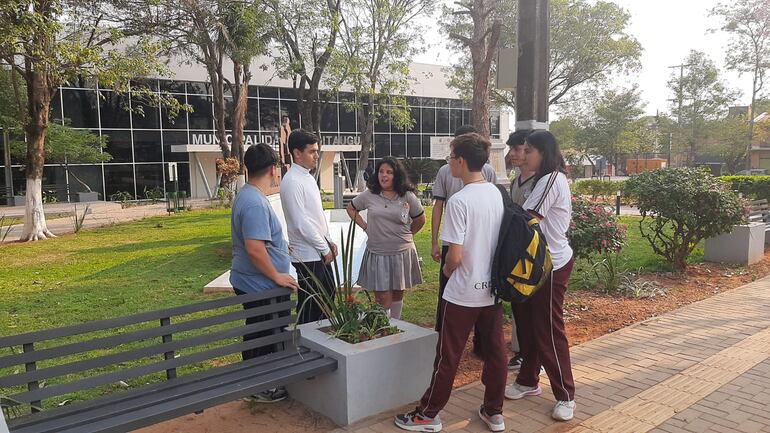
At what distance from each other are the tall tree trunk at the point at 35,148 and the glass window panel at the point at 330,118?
21565mm

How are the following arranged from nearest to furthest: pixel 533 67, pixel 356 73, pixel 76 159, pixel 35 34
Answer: pixel 533 67 < pixel 35 34 < pixel 356 73 < pixel 76 159

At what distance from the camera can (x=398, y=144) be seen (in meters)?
38.6

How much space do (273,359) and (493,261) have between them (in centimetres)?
145

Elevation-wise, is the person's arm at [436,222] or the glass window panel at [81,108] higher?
the glass window panel at [81,108]

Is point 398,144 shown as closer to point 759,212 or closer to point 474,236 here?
point 759,212

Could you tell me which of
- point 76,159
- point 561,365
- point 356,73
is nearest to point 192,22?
point 356,73

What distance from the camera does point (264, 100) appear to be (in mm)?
32312

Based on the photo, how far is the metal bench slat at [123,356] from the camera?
9.04 feet

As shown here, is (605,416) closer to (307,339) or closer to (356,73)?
(307,339)

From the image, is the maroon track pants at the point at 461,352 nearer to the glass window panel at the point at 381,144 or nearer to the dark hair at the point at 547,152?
the dark hair at the point at 547,152

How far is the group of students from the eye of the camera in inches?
130

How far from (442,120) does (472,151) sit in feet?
124

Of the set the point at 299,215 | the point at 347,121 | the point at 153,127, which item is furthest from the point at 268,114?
the point at 299,215

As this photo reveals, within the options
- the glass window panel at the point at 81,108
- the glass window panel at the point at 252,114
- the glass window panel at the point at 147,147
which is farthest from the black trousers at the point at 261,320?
Result: the glass window panel at the point at 252,114
